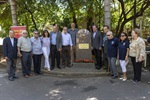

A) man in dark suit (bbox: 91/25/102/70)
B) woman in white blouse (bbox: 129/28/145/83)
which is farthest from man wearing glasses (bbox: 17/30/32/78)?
woman in white blouse (bbox: 129/28/145/83)

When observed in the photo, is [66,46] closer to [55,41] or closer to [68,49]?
[68,49]

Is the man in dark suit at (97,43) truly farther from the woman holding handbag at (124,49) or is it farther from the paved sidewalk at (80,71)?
the woman holding handbag at (124,49)

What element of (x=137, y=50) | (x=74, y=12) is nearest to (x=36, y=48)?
(x=137, y=50)

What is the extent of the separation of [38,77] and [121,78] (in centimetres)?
300

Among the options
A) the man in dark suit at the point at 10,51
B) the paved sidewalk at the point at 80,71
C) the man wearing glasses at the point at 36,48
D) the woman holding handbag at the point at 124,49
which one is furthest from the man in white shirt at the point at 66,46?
the woman holding handbag at the point at 124,49

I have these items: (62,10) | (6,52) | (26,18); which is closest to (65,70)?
(6,52)

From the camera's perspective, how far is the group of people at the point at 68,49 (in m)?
7.68

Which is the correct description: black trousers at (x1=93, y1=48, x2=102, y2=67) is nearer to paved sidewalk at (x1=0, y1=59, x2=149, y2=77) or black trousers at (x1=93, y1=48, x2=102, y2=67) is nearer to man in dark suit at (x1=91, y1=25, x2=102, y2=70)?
man in dark suit at (x1=91, y1=25, x2=102, y2=70)

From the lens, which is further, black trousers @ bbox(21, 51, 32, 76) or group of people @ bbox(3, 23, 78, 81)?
black trousers @ bbox(21, 51, 32, 76)

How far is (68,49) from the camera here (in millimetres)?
9523

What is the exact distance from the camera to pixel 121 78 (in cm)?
809

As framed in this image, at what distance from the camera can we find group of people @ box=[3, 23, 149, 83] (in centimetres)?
768

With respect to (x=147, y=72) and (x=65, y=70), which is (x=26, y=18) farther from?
(x=147, y=72)

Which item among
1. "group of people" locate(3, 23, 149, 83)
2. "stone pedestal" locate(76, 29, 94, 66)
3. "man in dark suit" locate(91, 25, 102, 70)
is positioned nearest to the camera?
"group of people" locate(3, 23, 149, 83)
